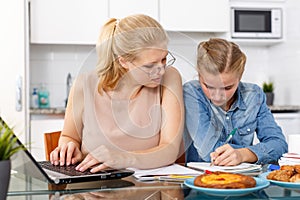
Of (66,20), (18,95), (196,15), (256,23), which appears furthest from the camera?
(256,23)

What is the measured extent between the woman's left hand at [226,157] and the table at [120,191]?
35 centimetres

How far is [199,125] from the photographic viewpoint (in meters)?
1.87

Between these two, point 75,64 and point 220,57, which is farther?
point 75,64

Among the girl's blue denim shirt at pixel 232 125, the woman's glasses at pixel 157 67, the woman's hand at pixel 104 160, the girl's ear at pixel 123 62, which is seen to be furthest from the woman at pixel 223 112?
the woman's hand at pixel 104 160

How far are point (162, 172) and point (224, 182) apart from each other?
0.37m

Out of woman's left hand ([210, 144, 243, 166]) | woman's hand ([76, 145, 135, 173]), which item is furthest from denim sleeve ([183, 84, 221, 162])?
woman's hand ([76, 145, 135, 173])

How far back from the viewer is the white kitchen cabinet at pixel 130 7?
139 inches

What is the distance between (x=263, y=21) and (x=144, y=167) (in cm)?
255

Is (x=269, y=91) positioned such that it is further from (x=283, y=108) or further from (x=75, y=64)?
(x=75, y=64)

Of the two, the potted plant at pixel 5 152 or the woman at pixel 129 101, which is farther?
the woman at pixel 129 101

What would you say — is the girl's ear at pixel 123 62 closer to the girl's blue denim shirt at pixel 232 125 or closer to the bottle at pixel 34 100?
the girl's blue denim shirt at pixel 232 125

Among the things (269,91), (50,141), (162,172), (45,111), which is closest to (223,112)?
(162,172)

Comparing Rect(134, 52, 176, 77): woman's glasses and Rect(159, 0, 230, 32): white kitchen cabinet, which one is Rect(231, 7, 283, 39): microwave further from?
Rect(134, 52, 176, 77): woman's glasses

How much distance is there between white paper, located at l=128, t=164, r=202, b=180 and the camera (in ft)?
4.42
